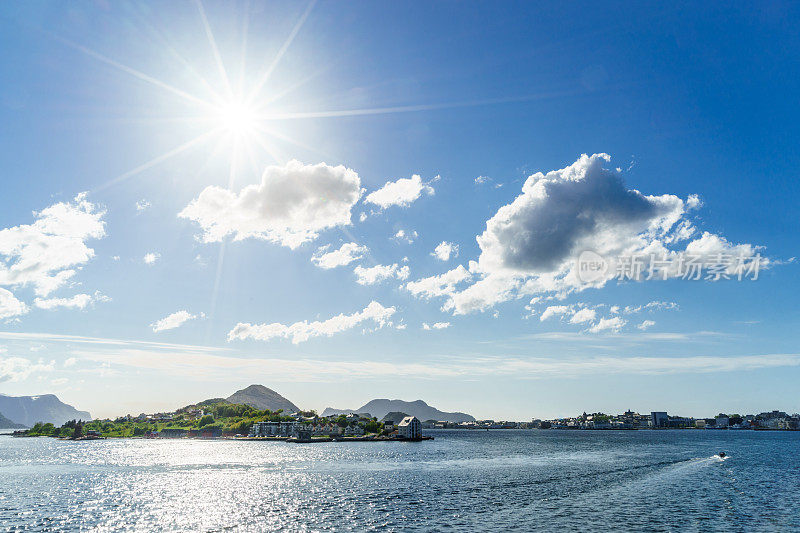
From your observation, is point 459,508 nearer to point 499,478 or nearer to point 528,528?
point 528,528

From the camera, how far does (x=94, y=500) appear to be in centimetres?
7350

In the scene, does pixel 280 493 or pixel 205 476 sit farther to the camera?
pixel 205 476

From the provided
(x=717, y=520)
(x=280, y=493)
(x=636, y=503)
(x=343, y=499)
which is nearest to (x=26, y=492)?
(x=280, y=493)

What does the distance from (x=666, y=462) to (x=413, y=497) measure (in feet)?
315

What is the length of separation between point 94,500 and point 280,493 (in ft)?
92.5

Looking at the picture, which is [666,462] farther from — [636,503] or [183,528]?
[183,528]

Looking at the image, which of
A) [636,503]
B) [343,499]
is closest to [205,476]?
[343,499]

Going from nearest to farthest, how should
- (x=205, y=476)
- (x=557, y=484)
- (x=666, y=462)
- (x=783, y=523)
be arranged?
(x=783, y=523)
(x=557, y=484)
(x=205, y=476)
(x=666, y=462)

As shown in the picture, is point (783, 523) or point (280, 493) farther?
point (280, 493)

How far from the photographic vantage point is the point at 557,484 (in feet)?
286

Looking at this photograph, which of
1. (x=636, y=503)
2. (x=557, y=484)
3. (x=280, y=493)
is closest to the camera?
(x=636, y=503)

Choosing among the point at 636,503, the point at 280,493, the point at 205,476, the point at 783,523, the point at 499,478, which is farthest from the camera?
the point at 205,476

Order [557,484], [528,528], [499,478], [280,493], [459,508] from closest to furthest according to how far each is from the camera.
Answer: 1. [528,528]
2. [459,508]
3. [280,493]
4. [557,484]
5. [499,478]

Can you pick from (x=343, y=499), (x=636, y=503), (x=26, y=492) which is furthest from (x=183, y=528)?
(x=636, y=503)
